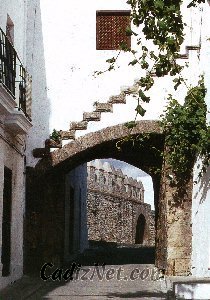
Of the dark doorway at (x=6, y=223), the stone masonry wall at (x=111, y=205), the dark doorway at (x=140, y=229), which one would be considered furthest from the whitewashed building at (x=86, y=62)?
the dark doorway at (x=140, y=229)

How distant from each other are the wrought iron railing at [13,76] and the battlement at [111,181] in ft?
56.2

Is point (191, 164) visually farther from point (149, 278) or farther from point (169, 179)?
point (149, 278)

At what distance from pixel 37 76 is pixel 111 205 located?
17776 millimetres

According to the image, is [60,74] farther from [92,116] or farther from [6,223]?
[6,223]

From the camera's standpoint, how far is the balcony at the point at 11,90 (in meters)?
11.7

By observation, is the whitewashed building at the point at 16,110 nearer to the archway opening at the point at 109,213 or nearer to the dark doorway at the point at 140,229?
the archway opening at the point at 109,213

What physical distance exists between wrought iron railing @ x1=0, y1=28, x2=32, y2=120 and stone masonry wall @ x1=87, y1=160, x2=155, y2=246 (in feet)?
55.5

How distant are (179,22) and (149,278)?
8.60 meters

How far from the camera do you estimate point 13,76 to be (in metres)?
13.0

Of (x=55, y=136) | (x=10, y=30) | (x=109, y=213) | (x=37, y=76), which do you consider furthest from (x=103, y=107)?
(x=109, y=213)

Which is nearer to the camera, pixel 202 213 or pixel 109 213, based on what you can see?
pixel 202 213

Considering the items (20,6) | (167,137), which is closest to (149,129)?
(167,137)

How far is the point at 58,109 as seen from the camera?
1636 cm

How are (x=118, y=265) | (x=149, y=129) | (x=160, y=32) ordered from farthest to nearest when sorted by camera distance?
1. (x=118, y=265)
2. (x=149, y=129)
3. (x=160, y=32)
